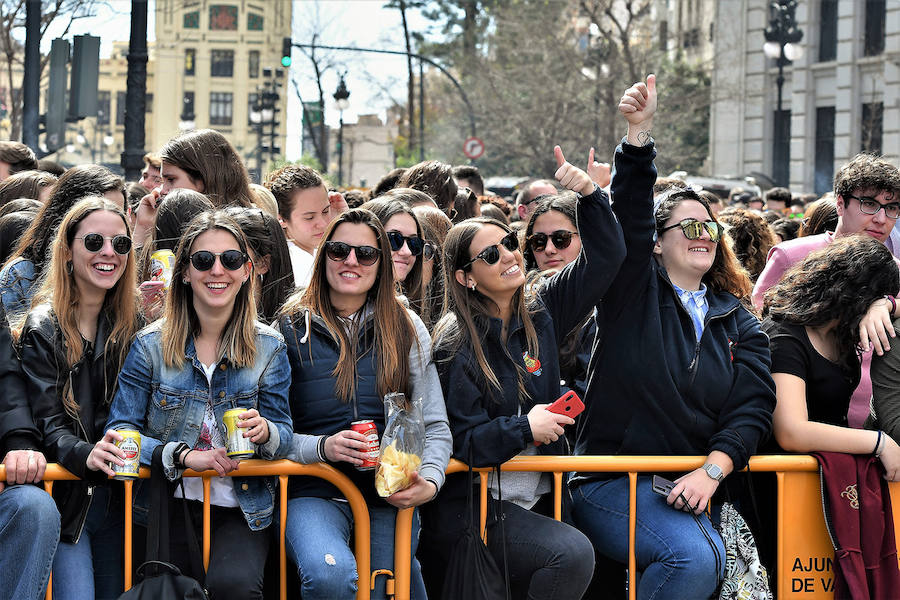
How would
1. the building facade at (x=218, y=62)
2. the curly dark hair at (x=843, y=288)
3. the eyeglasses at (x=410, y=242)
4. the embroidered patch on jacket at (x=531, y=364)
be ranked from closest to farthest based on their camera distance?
the embroidered patch on jacket at (x=531, y=364)
the curly dark hair at (x=843, y=288)
the eyeglasses at (x=410, y=242)
the building facade at (x=218, y=62)

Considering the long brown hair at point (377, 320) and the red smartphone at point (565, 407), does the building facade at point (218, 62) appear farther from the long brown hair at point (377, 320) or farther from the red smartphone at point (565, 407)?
the red smartphone at point (565, 407)

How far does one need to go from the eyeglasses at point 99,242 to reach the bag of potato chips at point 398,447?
1370 millimetres

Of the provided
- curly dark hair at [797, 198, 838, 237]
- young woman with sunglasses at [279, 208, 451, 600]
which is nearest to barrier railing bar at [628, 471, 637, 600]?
young woman with sunglasses at [279, 208, 451, 600]

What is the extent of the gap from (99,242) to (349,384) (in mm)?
1257

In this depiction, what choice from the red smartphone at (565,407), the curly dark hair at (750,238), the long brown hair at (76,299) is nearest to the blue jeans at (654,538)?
the red smartphone at (565,407)

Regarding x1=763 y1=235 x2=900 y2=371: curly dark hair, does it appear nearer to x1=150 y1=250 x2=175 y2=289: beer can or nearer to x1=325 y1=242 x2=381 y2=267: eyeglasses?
x1=325 y1=242 x2=381 y2=267: eyeglasses

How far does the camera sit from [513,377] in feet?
16.2

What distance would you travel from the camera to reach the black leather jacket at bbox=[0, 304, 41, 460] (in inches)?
177

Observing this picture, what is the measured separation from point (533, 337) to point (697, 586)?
1255 millimetres

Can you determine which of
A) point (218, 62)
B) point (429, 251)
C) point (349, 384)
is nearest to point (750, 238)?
point (429, 251)

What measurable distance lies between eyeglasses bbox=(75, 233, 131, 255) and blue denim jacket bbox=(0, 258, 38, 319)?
21.8 inches

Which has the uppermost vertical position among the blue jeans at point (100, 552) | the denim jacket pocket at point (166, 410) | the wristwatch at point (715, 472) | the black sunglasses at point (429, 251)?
the black sunglasses at point (429, 251)

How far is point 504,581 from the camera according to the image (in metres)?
4.56

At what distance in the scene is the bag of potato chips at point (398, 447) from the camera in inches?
173
